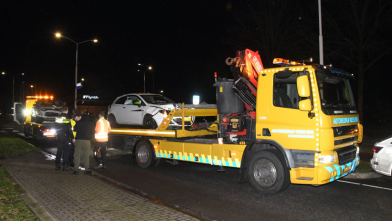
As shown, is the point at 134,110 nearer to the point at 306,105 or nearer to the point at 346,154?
the point at 306,105

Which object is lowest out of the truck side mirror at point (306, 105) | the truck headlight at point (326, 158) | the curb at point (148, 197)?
the curb at point (148, 197)

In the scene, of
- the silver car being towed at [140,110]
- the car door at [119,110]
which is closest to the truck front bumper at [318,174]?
the silver car being towed at [140,110]

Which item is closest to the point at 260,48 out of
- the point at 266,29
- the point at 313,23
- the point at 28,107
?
the point at 266,29

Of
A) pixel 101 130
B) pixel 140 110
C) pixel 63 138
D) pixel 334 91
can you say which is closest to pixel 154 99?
pixel 140 110

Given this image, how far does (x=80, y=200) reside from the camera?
631cm

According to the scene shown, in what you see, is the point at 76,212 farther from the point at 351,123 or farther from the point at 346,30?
the point at 346,30

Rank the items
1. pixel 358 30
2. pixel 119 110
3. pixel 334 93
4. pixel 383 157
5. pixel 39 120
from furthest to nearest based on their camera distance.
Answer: pixel 39 120 → pixel 358 30 → pixel 119 110 → pixel 383 157 → pixel 334 93

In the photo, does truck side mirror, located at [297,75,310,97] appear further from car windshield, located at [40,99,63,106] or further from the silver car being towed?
car windshield, located at [40,99,63,106]

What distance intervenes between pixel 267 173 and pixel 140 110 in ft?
21.5

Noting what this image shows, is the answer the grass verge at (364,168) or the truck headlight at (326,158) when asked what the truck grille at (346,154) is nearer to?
the truck headlight at (326,158)

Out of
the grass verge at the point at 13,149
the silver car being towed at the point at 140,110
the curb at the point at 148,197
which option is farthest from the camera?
the grass verge at the point at 13,149

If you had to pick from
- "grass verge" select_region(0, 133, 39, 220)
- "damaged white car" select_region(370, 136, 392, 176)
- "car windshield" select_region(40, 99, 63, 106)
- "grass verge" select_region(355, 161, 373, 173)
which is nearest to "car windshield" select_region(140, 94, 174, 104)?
"grass verge" select_region(0, 133, 39, 220)

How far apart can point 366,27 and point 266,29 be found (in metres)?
7.36

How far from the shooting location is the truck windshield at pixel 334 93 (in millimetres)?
6234
